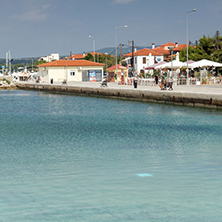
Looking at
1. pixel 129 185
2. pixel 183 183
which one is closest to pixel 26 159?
pixel 129 185

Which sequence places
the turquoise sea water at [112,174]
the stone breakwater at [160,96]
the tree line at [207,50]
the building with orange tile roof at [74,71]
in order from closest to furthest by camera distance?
the turquoise sea water at [112,174] < the stone breakwater at [160,96] < the tree line at [207,50] < the building with orange tile roof at [74,71]

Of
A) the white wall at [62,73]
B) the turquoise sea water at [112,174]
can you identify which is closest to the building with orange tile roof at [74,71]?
the white wall at [62,73]

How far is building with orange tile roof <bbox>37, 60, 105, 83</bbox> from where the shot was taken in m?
74.1

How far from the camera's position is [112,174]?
10.9 m

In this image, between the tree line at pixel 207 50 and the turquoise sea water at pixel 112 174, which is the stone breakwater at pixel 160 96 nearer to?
the turquoise sea water at pixel 112 174

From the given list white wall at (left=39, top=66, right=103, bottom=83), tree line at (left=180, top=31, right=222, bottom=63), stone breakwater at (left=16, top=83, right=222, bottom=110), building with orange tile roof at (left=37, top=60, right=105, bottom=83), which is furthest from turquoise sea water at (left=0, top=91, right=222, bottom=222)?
white wall at (left=39, top=66, right=103, bottom=83)

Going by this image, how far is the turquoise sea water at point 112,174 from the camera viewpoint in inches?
317

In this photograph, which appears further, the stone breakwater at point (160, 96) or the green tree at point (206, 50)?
the green tree at point (206, 50)

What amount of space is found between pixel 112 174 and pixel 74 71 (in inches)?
2574

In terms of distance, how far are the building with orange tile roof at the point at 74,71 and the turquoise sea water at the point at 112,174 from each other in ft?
176

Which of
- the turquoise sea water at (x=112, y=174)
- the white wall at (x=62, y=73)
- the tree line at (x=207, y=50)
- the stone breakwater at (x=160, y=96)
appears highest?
the tree line at (x=207, y=50)

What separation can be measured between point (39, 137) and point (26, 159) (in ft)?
16.1

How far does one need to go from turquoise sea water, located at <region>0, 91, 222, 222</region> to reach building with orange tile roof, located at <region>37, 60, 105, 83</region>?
53669 millimetres

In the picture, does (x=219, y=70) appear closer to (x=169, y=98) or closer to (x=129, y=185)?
(x=169, y=98)
